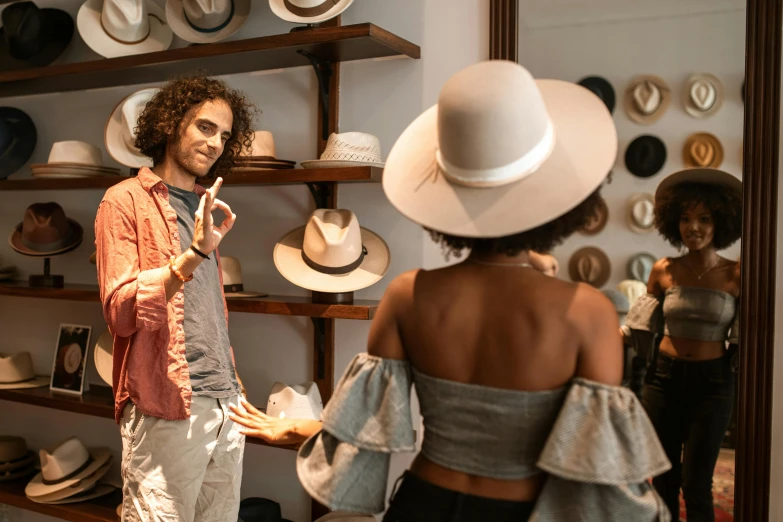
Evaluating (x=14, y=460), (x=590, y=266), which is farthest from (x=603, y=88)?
(x=14, y=460)

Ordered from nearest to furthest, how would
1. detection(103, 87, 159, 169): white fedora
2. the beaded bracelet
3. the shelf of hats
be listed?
the beaded bracelet → the shelf of hats → detection(103, 87, 159, 169): white fedora

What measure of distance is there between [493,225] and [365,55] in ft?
4.96

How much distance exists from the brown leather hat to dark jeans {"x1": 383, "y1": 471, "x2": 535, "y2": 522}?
2217 mm

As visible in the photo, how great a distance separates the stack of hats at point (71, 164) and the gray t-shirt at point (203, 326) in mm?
1008

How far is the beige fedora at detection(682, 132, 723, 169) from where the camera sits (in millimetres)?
2012

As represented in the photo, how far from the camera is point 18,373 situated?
3.10m

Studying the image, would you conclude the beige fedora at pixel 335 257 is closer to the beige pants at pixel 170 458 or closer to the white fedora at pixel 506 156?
the beige pants at pixel 170 458

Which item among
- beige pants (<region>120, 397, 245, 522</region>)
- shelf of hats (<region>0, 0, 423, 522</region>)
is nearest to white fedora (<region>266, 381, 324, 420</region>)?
shelf of hats (<region>0, 0, 423, 522</region>)

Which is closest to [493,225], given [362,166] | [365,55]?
[362,166]

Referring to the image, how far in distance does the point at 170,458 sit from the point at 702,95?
5.67 ft

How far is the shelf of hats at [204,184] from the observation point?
93.4 inches

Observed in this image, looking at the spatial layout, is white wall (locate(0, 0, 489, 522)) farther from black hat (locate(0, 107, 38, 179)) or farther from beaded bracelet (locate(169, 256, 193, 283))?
beaded bracelet (locate(169, 256, 193, 283))

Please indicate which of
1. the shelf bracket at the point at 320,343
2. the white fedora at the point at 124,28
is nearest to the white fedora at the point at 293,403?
the shelf bracket at the point at 320,343

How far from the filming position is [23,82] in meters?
3.03
